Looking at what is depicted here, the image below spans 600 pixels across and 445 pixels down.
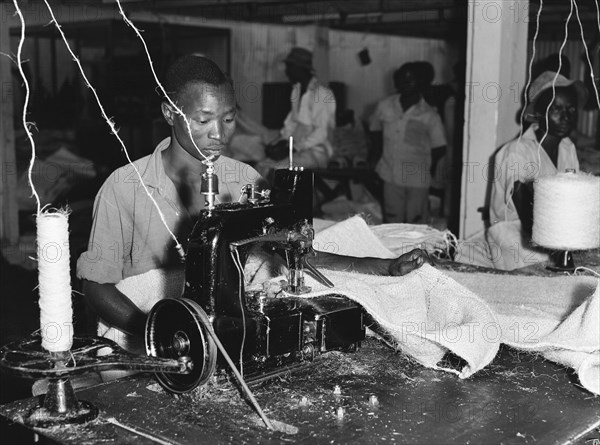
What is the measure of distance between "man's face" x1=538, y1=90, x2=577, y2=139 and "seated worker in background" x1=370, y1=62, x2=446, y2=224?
3348 mm

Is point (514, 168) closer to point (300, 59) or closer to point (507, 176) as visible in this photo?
point (507, 176)

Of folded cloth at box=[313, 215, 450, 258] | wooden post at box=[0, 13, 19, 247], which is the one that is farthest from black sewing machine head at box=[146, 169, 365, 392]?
wooden post at box=[0, 13, 19, 247]

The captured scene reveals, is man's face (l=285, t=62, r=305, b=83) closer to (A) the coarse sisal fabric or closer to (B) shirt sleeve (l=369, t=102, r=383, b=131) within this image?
(B) shirt sleeve (l=369, t=102, r=383, b=131)

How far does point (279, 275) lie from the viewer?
2436 mm

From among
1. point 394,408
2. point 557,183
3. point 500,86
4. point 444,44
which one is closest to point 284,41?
point 444,44

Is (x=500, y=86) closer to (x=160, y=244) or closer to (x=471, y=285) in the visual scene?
(x=471, y=285)

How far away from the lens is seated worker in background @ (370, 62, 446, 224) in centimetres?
763

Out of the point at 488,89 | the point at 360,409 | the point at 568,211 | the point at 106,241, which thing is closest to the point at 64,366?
the point at 360,409

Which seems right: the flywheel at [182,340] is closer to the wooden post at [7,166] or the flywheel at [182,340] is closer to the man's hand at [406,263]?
the man's hand at [406,263]

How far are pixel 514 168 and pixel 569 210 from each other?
97 centimetres

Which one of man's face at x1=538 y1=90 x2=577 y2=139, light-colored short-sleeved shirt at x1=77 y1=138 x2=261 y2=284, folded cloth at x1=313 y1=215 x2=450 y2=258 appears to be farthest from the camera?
man's face at x1=538 y1=90 x2=577 y2=139

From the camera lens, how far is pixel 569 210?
3.15 metres

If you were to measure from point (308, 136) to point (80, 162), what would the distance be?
2.32 meters

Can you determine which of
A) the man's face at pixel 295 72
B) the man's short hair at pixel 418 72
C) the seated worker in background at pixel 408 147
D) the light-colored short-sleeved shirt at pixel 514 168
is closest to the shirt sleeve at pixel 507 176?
the light-colored short-sleeved shirt at pixel 514 168
